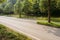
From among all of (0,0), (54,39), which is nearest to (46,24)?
(54,39)

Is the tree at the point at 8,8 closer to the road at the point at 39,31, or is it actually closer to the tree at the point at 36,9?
the tree at the point at 36,9

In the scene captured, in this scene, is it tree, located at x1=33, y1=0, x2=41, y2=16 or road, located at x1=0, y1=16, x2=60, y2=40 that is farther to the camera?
tree, located at x1=33, y1=0, x2=41, y2=16

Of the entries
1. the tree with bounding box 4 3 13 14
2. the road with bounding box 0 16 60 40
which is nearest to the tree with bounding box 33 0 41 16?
the tree with bounding box 4 3 13 14

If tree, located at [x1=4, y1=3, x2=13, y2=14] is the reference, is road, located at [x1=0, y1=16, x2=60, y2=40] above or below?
above

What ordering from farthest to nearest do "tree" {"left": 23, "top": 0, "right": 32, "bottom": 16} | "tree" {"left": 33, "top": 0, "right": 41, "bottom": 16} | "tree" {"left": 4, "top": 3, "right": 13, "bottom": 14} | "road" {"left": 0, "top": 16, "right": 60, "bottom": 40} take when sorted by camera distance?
"tree" {"left": 4, "top": 3, "right": 13, "bottom": 14} < "tree" {"left": 33, "top": 0, "right": 41, "bottom": 16} < "tree" {"left": 23, "top": 0, "right": 32, "bottom": 16} < "road" {"left": 0, "top": 16, "right": 60, "bottom": 40}

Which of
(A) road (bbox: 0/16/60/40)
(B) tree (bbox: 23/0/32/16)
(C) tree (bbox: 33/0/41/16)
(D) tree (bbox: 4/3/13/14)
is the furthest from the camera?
(D) tree (bbox: 4/3/13/14)

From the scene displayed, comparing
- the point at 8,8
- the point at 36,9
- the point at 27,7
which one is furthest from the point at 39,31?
the point at 8,8

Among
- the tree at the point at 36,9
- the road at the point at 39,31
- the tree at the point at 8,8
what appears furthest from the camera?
the tree at the point at 8,8

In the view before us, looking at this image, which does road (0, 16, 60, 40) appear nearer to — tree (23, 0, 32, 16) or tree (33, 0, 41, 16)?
tree (23, 0, 32, 16)

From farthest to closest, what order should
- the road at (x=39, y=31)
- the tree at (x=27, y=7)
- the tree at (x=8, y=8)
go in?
the tree at (x=8, y=8) < the tree at (x=27, y=7) < the road at (x=39, y=31)

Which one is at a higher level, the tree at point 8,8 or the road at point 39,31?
the road at point 39,31

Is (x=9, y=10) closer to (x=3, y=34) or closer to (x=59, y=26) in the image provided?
(x=59, y=26)

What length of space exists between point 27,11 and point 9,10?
16886 mm

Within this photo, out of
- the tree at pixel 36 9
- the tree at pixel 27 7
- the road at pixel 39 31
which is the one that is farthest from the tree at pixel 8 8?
the road at pixel 39 31
